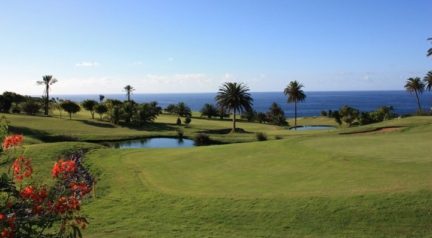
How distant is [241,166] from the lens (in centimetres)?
2942

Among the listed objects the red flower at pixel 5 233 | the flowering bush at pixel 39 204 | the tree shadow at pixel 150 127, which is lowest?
the tree shadow at pixel 150 127

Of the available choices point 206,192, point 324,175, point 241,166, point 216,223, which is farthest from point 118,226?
point 241,166

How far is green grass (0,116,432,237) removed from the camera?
16.8 metres

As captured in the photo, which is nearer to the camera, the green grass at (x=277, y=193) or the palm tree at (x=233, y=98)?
the green grass at (x=277, y=193)

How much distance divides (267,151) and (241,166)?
4.87 metres

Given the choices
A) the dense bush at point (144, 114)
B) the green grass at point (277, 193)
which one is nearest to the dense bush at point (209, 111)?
the dense bush at point (144, 114)

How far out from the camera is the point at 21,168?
8.82m

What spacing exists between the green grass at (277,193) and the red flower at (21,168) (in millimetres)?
8416

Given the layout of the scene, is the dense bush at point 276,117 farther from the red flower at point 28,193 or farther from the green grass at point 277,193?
the red flower at point 28,193

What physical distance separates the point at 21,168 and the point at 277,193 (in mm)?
13743

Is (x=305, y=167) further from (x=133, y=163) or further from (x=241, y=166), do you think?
(x=133, y=163)

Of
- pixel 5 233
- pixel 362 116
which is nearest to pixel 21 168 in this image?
pixel 5 233

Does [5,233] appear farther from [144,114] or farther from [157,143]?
[144,114]

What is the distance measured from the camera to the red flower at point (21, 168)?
8.60m
